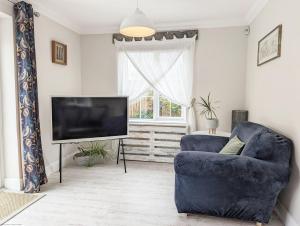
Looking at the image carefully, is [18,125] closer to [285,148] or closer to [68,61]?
[68,61]

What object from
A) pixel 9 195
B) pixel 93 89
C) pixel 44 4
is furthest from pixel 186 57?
pixel 9 195

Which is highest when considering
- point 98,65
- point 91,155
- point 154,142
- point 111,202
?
point 98,65

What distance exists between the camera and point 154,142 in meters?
4.14

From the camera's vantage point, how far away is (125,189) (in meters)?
3.02

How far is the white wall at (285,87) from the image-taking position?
2045 mm

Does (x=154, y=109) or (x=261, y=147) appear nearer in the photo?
(x=261, y=147)

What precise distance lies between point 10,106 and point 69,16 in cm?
170

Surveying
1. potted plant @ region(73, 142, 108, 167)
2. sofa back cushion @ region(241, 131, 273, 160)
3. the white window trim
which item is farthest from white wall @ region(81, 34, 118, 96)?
sofa back cushion @ region(241, 131, 273, 160)

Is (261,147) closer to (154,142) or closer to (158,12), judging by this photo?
(154,142)

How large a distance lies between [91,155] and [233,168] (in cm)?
262

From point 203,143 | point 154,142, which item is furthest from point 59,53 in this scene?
point 203,143

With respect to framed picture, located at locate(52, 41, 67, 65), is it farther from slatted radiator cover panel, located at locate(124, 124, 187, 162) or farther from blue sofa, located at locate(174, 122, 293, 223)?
blue sofa, located at locate(174, 122, 293, 223)

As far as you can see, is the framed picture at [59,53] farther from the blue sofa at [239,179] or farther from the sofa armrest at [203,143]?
the blue sofa at [239,179]

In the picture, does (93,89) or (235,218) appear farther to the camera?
(93,89)
